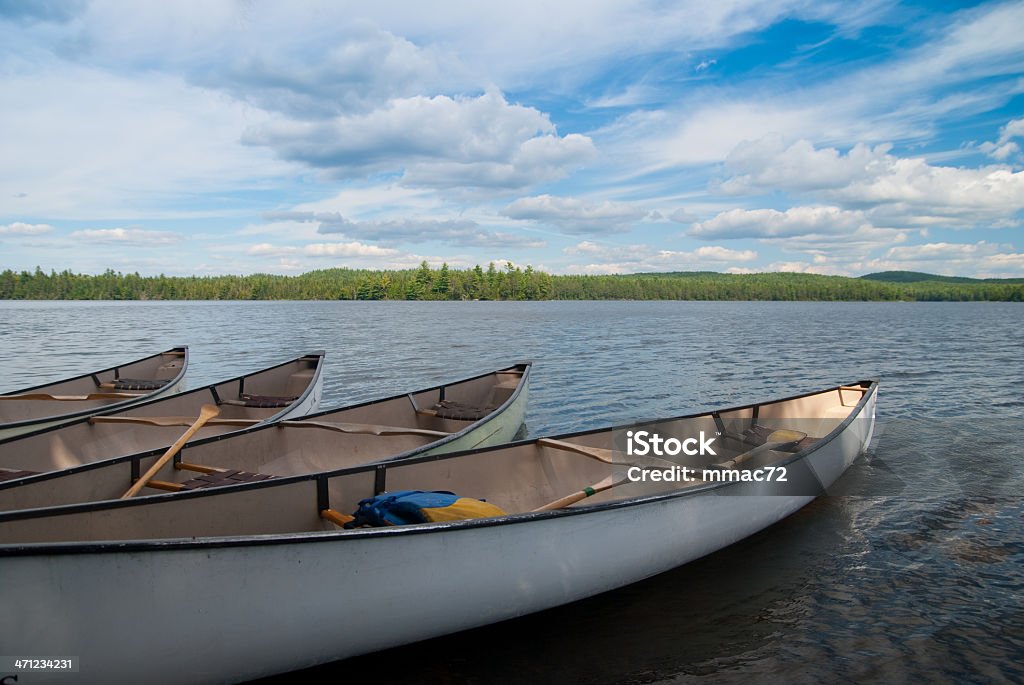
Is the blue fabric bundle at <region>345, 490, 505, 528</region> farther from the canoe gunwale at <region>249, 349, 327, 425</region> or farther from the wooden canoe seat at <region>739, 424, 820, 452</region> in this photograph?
the wooden canoe seat at <region>739, 424, 820, 452</region>

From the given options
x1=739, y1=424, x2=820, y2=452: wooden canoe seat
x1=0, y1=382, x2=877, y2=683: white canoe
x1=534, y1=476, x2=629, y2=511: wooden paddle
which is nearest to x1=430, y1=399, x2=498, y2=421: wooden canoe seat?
x1=534, y1=476, x2=629, y2=511: wooden paddle

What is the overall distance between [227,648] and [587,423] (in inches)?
466

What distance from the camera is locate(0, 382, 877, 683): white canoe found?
4227 millimetres

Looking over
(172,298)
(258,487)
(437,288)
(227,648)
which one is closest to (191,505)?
(258,487)

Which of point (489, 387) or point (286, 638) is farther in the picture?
point (489, 387)

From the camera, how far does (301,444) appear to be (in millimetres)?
9695

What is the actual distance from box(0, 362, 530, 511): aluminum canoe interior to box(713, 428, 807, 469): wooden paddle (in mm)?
3820

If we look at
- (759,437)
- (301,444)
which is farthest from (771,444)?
(301,444)

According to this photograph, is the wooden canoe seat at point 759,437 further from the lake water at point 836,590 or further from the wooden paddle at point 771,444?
the lake water at point 836,590

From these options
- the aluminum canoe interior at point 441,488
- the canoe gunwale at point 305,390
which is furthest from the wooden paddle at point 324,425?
the aluminum canoe interior at point 441,488

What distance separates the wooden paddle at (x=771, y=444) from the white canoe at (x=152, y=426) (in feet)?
22.4

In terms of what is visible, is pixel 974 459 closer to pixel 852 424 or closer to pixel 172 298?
pixel 852 424

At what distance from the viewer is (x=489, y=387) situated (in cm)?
1436

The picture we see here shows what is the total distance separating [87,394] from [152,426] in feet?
16.9
